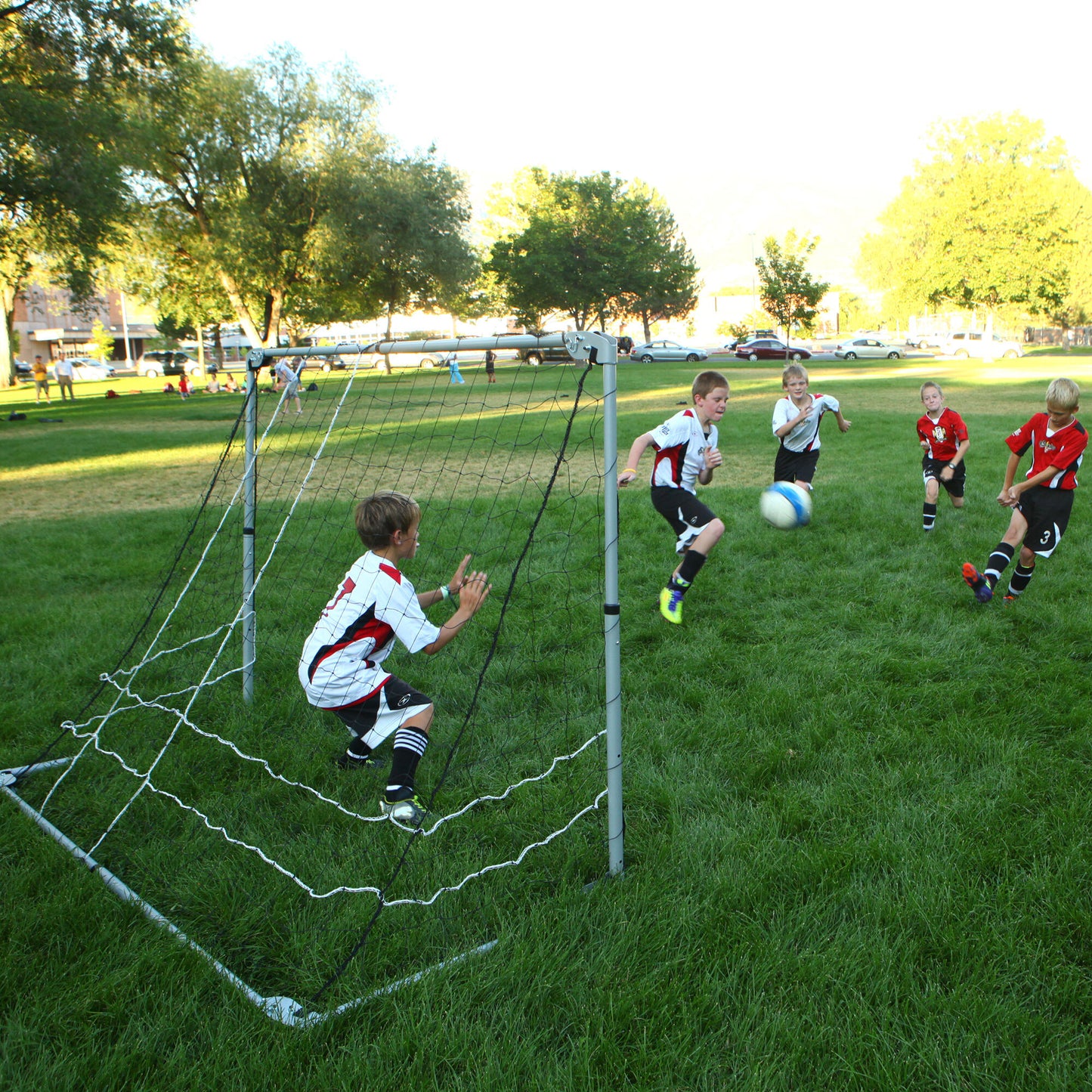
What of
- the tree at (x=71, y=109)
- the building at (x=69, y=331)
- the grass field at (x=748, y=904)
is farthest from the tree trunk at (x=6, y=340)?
the grass field at (x=748, y=904)

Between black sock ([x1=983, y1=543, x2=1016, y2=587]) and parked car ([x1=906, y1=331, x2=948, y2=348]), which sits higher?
parked car ([x1=906, y1=331, x2=948, y2=348])

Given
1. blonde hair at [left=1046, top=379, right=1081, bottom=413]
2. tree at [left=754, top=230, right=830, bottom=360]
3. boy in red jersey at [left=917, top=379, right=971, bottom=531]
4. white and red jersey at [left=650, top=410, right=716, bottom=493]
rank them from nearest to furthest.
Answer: blonde hair at [left=1046, top=379, right=1081, bottom=413], white and red jersey at [left=650, top=410, right=716, bottom=493], boy in red jersey at [left=917, top=379, right=971, bottom=531], tree at [left=754, top=230, right=830, bottom=360]

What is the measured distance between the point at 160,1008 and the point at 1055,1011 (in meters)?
2.41

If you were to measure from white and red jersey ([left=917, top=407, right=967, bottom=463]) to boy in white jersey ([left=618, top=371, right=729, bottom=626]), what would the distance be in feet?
8.82

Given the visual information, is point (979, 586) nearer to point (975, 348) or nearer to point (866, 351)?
point (866, 351)

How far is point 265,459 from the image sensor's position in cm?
1374

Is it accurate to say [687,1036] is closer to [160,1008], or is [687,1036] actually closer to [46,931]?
[160,1008]

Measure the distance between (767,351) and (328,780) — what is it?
1821 inches

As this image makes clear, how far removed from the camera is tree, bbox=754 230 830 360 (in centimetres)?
4666

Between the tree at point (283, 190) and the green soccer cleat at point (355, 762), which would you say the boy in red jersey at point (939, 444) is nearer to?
the green soccer cleat at point (355, 762)

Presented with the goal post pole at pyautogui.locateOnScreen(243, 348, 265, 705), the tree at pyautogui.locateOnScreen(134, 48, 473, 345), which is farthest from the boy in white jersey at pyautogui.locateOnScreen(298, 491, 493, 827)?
the tree at pyautogui.locateOnScreen(134, 48, 473, 345)

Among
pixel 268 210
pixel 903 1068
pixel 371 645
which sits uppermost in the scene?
pixel 268 210

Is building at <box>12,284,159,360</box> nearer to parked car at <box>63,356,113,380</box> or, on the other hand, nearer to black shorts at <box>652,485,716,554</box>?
parked car at <box>63,356,113,380</box>

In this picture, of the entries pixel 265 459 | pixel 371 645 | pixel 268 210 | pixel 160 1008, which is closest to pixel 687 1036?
pixel 160 1008
